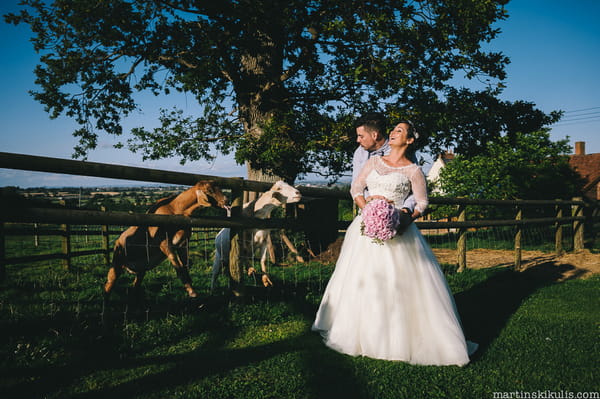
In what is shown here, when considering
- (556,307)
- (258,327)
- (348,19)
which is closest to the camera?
(258,327)

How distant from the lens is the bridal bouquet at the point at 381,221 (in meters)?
3.01

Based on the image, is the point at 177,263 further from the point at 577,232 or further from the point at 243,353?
the point at 577,232

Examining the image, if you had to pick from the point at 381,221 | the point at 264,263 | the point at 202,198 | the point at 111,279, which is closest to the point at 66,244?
the point at 111,279

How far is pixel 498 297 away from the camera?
546 cm

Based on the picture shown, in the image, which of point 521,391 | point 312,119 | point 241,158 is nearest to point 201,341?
point 521,391

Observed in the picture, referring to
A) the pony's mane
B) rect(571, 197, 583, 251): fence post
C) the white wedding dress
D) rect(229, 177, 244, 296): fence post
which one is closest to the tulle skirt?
the white wedding dress

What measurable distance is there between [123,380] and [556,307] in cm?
547

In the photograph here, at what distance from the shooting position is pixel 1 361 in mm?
2826

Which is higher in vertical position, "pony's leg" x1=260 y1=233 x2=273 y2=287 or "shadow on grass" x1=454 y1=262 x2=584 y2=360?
"pony's leg" x1=260 y1=233 x2=273 y2=287

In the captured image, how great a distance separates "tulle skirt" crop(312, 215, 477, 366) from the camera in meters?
2.97

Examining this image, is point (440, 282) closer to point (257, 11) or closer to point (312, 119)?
point (312, 119)

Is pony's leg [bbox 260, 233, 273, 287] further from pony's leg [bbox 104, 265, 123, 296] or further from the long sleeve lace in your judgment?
the long sleeve lace

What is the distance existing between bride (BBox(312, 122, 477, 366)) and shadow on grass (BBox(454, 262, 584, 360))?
0.59 metres

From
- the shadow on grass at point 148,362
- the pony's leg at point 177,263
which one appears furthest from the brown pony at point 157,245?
the shadow on grass at point 148,362
